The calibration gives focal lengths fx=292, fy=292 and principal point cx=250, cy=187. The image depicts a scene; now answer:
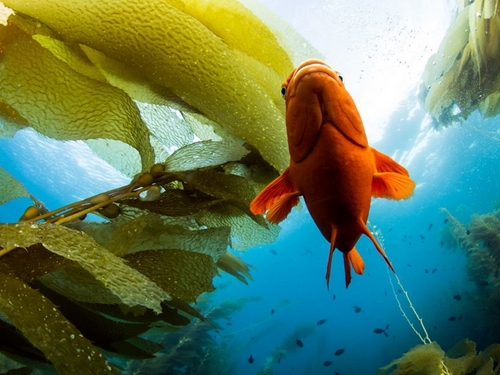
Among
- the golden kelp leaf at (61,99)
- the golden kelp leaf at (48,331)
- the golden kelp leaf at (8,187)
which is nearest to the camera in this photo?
the golden kelp leaf at (48,331)

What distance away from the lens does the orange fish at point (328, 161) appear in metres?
0.82

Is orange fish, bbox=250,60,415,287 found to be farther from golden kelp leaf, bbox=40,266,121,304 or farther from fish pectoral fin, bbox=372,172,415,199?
golden kelp leaf, bbox=40,266,121,304

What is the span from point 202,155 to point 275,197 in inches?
12.9

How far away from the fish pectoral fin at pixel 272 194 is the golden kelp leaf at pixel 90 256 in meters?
0.44

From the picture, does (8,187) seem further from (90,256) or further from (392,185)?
(392,185)

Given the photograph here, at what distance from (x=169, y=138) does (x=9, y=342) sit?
3.24ft

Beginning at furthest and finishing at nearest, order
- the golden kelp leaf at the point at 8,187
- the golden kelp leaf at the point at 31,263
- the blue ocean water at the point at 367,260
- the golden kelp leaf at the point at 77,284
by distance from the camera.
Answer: the blue ocean water at the point at 367,260
the golden kelp leaf at the point at 8,187
the golden kelp leaf at the point at 77,284
the golden kelp leaf at the point at 31,263

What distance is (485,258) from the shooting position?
10.1 m

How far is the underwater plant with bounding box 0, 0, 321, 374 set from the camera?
651 mm

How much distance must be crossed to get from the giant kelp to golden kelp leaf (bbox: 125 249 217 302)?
5.73 meters

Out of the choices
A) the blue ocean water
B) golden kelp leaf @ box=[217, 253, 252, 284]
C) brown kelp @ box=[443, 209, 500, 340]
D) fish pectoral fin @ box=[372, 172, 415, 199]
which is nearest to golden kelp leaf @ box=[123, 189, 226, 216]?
fish pectoral fin @ box=[372, 172, 415, 199]

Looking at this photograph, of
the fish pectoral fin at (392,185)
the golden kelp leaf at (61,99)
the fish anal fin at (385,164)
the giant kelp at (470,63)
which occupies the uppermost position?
the giant kelp at (470,63)

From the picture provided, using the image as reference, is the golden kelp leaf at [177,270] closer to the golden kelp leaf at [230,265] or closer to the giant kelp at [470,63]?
the golden kelp leaf at [230,265]

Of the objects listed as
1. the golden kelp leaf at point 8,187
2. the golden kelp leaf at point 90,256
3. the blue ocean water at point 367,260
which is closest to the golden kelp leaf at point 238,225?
the golden kelp leaf at point 90,256
